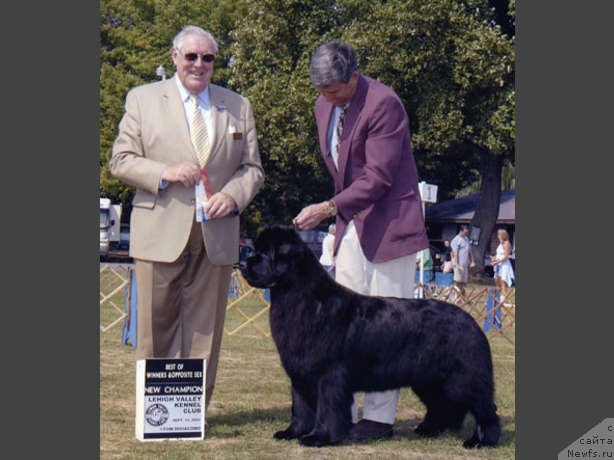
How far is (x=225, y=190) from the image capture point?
4.53 meters

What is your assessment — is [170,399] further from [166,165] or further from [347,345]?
[166,165]

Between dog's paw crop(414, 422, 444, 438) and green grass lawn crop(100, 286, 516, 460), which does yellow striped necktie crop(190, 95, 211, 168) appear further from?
dog's paw crop(414, 422, 444, 438)

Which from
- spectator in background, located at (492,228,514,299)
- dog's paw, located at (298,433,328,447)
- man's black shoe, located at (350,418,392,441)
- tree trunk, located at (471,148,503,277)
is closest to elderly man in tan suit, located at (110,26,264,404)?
dog's paw, located at (298,433,328,447)

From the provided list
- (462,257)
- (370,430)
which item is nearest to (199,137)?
(370,430)

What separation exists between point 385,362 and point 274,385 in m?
1.95

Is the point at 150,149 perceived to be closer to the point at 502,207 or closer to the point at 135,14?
the point at 135,14

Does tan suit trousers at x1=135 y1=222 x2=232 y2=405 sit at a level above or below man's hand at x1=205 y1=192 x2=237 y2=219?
below

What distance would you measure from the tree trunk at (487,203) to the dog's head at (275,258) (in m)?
3.82

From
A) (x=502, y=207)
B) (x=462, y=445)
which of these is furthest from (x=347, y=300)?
A: (x=502, y=207)

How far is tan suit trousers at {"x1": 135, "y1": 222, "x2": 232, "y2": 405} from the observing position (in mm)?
4586

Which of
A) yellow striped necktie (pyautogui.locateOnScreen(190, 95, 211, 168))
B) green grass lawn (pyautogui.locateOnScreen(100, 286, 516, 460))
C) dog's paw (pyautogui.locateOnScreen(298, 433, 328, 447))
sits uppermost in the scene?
yellow striped necktie (pyautogui.locateOnScreen(190, 95, 211, 168))

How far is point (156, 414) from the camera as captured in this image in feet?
14.4

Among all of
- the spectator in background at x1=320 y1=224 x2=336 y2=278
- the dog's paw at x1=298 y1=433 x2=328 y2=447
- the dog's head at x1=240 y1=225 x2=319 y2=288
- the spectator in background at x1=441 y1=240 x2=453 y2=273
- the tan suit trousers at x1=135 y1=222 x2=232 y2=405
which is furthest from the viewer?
the spectator in background at x1=441 y1=240 x2=453 y2=273

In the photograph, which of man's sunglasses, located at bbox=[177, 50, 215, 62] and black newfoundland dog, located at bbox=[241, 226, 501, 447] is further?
man's sunglasses, located at bbox=[177, 50, 215, 62]
